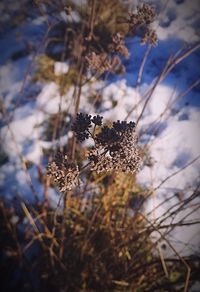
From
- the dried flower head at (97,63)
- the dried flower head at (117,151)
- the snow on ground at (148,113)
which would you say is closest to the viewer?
the dried flower head at (117,151)

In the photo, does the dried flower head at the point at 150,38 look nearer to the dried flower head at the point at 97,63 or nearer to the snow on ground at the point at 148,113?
the dried flower head at the point at 97,63

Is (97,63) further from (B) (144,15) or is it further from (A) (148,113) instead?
(A) (148,113)

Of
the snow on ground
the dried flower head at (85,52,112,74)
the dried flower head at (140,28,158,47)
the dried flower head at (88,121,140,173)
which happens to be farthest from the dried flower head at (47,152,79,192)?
the snow on ground

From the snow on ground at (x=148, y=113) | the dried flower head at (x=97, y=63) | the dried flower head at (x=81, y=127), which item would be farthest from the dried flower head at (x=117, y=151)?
the snow on ground at (x=148, y=113)

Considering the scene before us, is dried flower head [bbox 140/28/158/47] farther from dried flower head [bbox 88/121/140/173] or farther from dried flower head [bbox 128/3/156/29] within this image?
Answer: dried flower head [bbox 88/121/140/173]

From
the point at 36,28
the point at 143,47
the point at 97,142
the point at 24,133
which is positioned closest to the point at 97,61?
the point at 97,142

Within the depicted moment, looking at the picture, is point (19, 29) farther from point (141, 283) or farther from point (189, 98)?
point (141, 283)
